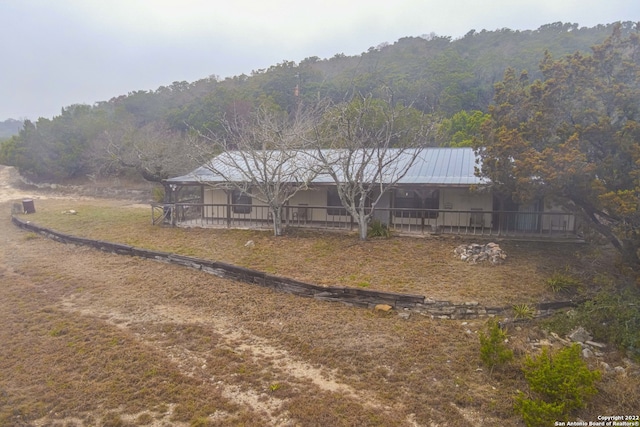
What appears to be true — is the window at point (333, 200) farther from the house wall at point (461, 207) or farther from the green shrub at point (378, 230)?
the green shrub at point (378, 230)

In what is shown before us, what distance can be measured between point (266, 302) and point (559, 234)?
33.0ft

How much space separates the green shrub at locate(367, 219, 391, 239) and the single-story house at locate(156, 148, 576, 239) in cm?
58

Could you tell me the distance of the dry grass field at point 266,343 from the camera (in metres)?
4.96

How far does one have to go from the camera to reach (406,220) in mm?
14680

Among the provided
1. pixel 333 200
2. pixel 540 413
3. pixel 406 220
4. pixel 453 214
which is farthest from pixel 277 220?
pixel 540 413

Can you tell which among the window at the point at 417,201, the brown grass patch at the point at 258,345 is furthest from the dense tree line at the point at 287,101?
the brown grass patch at the point at 258,345

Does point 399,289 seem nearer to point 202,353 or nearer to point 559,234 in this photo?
point 202,353

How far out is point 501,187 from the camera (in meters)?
10.8

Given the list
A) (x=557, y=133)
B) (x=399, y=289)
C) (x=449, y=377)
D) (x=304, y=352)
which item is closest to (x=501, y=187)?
(x=557, y=133)

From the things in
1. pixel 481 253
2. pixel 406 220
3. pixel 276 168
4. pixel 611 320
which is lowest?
pixel 611 320

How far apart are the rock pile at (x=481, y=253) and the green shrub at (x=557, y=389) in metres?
5.49

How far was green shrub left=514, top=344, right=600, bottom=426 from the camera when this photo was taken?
14.3 ft

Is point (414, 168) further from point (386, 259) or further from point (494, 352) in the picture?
point (494, 352)

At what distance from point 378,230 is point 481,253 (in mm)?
3532
